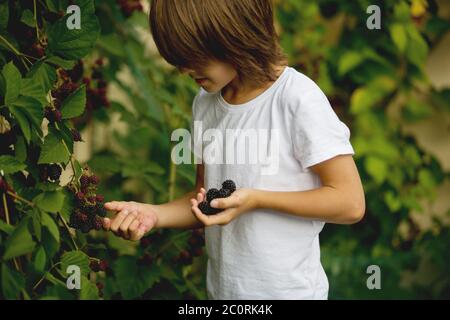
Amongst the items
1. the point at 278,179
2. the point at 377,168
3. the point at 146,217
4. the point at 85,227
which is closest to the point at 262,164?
the point at 278,179

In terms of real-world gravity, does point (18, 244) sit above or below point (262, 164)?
below

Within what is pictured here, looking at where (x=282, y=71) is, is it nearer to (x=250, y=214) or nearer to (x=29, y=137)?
(x=250, y=214)

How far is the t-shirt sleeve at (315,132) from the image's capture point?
1.26m

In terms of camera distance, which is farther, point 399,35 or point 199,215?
point 399,35

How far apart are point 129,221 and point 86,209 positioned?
94 mm

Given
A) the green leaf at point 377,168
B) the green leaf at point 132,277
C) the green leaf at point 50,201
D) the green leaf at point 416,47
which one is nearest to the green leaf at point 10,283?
the green leaf at point 50,201

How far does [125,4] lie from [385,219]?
65.0 inches

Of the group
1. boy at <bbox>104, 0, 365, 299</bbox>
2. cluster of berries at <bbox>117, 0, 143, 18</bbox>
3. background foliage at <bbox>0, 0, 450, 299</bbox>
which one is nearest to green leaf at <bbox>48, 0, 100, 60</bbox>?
background foliage at <bbox>0, 0, 450, 299</bbox>

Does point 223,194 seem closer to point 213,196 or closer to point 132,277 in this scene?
point 213,196

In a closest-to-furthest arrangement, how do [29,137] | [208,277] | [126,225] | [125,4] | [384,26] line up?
1. [29,137]
2. [126,225]
3. [208,277]
4. [125,4]
5. [384,26]

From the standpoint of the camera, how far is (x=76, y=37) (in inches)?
51.4
